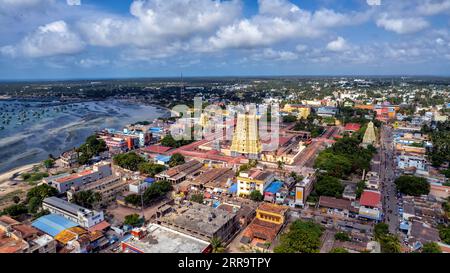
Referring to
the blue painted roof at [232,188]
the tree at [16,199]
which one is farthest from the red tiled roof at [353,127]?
the tree at [16,199]

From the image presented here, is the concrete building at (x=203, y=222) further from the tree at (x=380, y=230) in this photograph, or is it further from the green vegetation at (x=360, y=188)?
the green vegetation at (x=360, y=188)

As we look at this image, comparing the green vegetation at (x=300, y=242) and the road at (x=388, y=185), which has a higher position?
the green vegetation at (x=300, y=242)

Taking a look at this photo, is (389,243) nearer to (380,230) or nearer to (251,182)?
(380,230)

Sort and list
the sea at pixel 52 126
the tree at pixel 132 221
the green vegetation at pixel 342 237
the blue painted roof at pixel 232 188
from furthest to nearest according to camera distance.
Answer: the sea at pixel 52 126 < the blue painted roof at pixel 232 188 < the tree at pixel 132 221 < the green vegetation at pixel 342 237

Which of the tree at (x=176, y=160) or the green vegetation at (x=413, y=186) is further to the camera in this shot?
the tree at (x=176, y=160)
